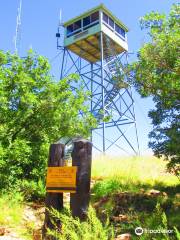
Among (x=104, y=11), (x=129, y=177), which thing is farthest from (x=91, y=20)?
(x=129, y=177)

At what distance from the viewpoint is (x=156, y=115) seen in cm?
1109

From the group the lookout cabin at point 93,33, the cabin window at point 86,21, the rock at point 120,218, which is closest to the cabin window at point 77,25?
the lookout cabin at point 93,33

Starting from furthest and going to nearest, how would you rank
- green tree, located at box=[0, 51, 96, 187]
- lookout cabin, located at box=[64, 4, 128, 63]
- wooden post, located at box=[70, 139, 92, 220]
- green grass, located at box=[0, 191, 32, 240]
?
lookout cabin, located at box=[64, 4, 128, 63], green tree, located at box=[0, 51, 96, 187], green grass, located at box=[0, 191, 32, 240], wooden post, located at box=[70, 139, 92, 220]

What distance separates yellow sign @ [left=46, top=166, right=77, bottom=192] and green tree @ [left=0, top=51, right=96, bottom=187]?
3.74 m

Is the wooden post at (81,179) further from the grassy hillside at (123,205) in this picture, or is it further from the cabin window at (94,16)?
the cabin window at (94,16)

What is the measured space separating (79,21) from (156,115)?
2158 centimetres

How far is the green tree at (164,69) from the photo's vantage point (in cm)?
907

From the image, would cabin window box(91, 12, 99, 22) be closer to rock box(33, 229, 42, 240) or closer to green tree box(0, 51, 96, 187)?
green tree box(0, 51, 96, 187)

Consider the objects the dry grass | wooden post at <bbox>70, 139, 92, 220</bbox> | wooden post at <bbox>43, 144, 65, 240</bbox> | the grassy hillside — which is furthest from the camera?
the dry grass

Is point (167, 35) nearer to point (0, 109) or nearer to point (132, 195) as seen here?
point (132, 195)

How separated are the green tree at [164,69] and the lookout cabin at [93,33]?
59.8ft

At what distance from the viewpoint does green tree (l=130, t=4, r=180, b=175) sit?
907 centimetres

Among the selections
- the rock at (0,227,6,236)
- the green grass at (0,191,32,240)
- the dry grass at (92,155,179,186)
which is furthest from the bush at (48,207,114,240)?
the dry grass at (92,155,179,186)

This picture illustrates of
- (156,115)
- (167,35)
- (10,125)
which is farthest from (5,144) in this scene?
(167,35)
